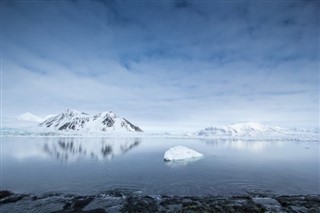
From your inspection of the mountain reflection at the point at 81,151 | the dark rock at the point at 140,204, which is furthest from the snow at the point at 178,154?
the dark rock at the point at 140,204

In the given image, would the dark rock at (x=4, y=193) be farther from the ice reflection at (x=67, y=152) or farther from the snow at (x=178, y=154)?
the snow at (x=178, y=154)

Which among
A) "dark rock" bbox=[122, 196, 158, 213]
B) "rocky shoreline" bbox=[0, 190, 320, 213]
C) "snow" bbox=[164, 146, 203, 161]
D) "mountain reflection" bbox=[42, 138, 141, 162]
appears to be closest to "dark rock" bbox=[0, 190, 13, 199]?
"rocky shoreline" bbox=[0, 190, 320, 213]

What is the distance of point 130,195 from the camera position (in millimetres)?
14023

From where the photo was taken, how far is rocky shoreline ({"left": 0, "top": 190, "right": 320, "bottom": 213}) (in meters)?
11.5

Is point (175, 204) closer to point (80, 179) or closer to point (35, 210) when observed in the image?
point (35, 210)

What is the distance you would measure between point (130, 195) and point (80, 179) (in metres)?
6.86

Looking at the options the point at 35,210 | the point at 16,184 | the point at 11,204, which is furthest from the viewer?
the point at 16,184

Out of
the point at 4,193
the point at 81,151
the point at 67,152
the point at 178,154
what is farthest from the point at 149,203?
the point at 81,151

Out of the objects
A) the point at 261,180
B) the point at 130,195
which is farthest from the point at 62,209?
the point at 261,180

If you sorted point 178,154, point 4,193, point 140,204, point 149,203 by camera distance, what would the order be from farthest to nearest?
point 178,154 < point 4,193 < point 149,203 < point 140,204

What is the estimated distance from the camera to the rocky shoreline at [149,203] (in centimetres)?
1152

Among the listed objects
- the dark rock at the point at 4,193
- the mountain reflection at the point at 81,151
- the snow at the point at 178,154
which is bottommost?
the mountain reflection at the point at 81,151

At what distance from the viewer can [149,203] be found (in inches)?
490

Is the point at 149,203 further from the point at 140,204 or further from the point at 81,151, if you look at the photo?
the point at 81,151
